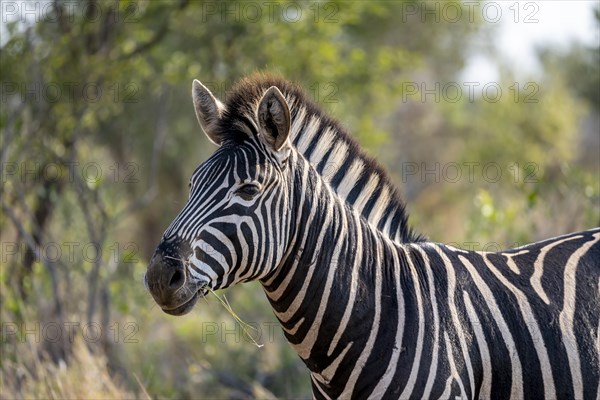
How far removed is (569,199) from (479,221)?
137 centimetres

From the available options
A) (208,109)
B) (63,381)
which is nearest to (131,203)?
(63,381)

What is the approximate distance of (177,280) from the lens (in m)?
Result: 3.87

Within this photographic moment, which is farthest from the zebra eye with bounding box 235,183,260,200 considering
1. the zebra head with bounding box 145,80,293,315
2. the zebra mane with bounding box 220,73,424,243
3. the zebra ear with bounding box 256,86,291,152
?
the zebra mane with bounding box 220,73,424,243

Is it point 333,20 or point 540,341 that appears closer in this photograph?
point 540,341

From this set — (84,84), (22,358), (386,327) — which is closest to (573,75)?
(84,84)

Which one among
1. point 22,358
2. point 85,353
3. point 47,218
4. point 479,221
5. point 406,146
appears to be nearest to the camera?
point 85,353

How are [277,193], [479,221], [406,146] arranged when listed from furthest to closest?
[406,146] → [479,221] → [277,193]

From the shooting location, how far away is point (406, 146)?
3139 cm

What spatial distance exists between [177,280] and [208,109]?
119 cm

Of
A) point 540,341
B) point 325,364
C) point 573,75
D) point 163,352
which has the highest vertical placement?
point 573,75

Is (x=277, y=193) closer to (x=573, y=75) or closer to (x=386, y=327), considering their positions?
(x=386, y=327)

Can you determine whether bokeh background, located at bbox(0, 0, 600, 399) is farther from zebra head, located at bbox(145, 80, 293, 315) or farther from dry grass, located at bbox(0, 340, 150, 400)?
zebra head, located at bbox(145, 80, 293, 315)

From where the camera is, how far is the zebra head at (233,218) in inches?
153

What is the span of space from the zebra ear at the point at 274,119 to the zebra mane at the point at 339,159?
29 cm
